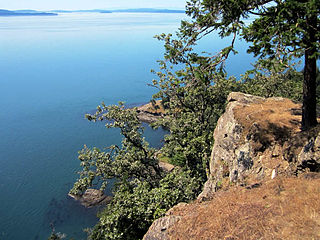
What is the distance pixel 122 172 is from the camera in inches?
915

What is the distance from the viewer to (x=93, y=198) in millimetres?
44719

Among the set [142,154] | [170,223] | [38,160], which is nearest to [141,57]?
[38,160]

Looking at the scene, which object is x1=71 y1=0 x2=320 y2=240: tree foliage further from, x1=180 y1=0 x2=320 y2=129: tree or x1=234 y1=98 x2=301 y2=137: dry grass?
x1=234 y1=98 x2=301 y2=137: dry grass

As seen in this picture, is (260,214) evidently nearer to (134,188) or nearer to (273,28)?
(273,28)

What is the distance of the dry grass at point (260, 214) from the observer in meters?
10.1

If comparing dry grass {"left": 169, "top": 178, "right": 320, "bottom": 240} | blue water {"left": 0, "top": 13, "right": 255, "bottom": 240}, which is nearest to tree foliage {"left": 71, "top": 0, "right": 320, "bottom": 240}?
dry grass {"left": 169, "top": 178, "right": 320, "bottom": 240}

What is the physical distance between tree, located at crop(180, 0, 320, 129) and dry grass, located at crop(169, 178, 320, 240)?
474cm

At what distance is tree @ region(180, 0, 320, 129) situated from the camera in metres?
11.4

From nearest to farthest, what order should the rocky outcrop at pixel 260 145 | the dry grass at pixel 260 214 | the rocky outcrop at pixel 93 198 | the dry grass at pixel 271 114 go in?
the dry grass at pixel 260 214, the rocky outcrop at pixel 260 145, the dry grass at pixel 271 114, the rocky outcrop at pixel 93 198

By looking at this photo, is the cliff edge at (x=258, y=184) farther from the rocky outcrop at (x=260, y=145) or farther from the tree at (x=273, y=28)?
the tree at (x=273, y=28)

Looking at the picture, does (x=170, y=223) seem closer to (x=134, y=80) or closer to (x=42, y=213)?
(x=42, y=213)

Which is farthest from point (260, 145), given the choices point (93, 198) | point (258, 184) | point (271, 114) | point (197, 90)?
point (93, 198)

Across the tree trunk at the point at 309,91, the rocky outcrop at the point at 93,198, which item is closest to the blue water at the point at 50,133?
the rocky outcrop at the point at 93,198

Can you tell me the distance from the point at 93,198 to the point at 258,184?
36.7 m
